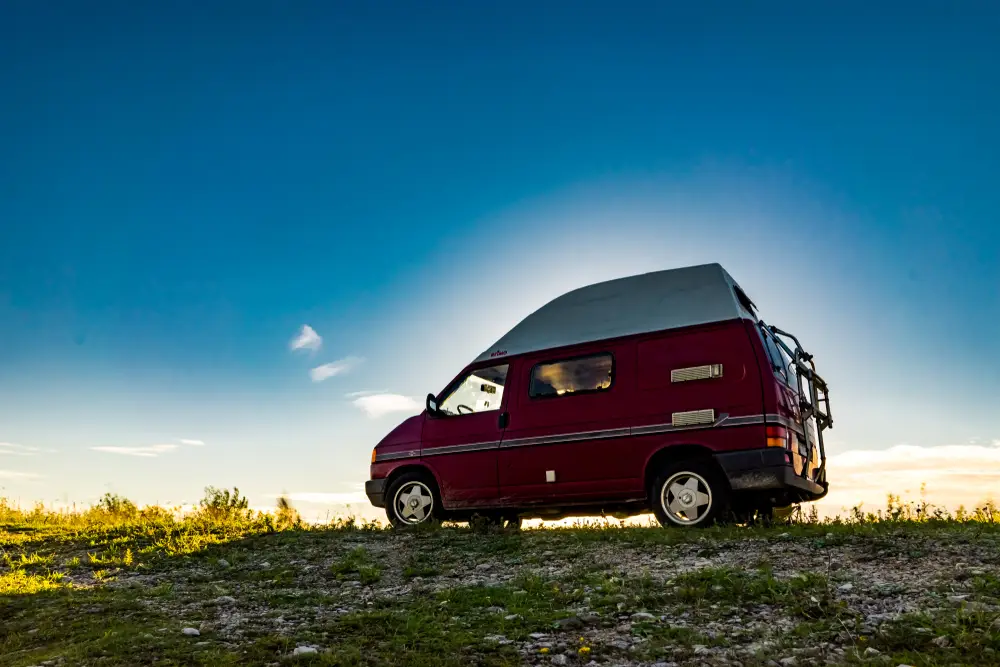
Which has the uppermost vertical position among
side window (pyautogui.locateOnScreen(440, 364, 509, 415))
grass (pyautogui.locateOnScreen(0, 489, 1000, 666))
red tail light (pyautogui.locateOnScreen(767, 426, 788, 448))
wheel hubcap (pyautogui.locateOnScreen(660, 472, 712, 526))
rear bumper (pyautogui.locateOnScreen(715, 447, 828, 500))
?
side window (pyautogui.locateOnScreen(440, 364, 509, 415))

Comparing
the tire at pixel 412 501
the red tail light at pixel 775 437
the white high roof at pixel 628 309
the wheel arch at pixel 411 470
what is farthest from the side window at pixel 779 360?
the tire at pixel 412 501

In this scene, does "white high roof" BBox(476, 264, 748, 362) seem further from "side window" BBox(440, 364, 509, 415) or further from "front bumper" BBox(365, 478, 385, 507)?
"front bumper" BBox(365, 478, 385, 507)

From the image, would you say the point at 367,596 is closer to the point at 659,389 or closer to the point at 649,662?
the point at 649,662

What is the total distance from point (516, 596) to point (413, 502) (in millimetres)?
4868

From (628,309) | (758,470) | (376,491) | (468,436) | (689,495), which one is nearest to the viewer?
(758,470)

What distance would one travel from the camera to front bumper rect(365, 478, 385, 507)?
11.4 metres

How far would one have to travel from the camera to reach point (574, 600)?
6289 millimetres

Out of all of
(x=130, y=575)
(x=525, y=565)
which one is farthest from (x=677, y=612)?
(x=130, y=575)

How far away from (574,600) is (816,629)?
1817 millimetres

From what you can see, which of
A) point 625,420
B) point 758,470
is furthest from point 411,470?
point 758,470

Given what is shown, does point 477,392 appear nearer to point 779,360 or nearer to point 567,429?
point 567,429

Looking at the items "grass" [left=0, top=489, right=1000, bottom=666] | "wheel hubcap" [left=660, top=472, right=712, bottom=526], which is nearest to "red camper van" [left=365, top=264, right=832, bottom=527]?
"wheel hubcap" [left=660, top=472, right=712, bottom=526]

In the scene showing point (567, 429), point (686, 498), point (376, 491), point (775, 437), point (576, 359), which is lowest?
point (686, 498)

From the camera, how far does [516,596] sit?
649 centimetres
